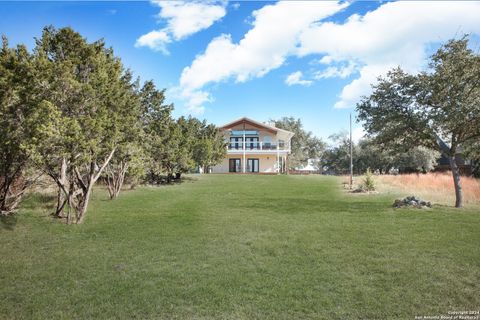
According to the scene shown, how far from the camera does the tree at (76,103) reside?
34.4 feet

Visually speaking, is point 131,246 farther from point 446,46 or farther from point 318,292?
point 446,46

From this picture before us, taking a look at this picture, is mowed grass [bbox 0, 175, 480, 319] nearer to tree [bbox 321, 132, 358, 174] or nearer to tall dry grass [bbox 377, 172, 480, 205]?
tall dry grass [bbox 377, 172, 480, 205]

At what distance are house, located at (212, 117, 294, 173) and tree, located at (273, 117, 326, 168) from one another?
2046 centimetres

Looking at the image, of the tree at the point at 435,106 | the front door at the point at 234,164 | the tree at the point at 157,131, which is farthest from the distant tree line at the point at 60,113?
the front door at the point at 234,164

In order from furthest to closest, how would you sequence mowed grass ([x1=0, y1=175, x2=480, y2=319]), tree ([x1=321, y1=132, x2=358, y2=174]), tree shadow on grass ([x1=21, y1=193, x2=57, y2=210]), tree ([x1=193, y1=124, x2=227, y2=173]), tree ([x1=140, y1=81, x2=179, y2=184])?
tree ([x1=321, y1=132, x2=358, y2=174])
tree ([x1=193, y1=124, x2=227, y2=173])
tree ([x1=140, y1=81, x2=179, y2=184])
tree shadow on grass ([x1=21, y1=193, x2=57, y2=210])
mowed grass ([x1=0, y1=175, x2=480, y2=319])

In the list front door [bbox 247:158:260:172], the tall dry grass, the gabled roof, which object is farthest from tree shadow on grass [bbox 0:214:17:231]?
front door [bbox 247:158:260:172]

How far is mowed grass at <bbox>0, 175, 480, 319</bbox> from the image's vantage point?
5.58m

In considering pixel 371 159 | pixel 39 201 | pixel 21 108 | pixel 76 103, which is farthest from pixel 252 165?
pixel 21 108

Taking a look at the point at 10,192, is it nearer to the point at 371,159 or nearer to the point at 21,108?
the point at 21,108

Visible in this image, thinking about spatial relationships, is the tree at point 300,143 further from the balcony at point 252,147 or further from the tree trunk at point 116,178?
the tree trunk at point 116,178

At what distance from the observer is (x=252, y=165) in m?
51.4

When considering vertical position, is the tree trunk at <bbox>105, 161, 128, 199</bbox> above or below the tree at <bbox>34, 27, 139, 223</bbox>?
below

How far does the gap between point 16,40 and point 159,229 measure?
7.29 metres

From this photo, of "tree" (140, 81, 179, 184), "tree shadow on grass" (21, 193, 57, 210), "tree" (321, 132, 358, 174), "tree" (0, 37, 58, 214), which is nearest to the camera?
"tree" (0, 37, 58, 214)
